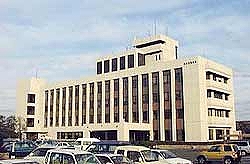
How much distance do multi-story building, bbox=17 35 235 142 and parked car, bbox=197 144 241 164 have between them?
30.3m

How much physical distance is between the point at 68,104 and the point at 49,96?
788 centimetres

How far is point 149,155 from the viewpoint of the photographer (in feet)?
66.8

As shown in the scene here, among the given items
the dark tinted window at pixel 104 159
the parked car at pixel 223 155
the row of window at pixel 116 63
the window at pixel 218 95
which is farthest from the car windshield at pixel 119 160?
the row of window at pixel 116 63

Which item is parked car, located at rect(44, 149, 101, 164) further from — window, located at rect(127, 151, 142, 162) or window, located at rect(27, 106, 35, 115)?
window, located at rect(27, 106, 35, 115)

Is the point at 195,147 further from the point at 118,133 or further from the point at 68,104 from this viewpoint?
the point at 68,104

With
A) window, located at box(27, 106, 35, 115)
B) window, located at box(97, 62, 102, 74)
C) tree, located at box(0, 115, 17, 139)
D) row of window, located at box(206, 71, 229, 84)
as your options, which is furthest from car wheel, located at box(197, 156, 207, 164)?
window, located at box(27, 106, 35, 115)

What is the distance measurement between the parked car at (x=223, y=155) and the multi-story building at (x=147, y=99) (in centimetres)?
3026

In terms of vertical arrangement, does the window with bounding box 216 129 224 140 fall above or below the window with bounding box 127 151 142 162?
below

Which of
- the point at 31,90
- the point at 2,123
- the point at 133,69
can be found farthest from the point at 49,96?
the point at 133,69

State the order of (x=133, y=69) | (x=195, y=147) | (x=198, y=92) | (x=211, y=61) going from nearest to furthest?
(x=195, y=147) < (x=198, y=92) < (x=211, y=61) < (x=133, y=69)

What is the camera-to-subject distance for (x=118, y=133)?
6688 cm

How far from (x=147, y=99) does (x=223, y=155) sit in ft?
130

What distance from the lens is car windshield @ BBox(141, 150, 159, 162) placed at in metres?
20.0

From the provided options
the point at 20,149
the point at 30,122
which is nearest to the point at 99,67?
the point at 30,122
